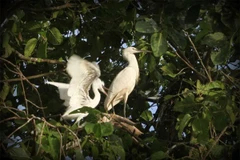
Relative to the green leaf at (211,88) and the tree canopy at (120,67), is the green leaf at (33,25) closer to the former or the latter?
the tree canopy at (120,67)

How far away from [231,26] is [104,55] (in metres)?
0.97

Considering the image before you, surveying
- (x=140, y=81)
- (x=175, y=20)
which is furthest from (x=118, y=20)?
(x=175, y=20)

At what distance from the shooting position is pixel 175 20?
1.46 meters

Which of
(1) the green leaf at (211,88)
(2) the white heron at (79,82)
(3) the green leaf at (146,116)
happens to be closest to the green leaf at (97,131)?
(2) the white heron at (79,82)

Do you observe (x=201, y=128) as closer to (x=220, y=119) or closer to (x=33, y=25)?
(x=220, y=119)

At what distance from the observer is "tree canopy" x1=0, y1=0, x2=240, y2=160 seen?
1399mm

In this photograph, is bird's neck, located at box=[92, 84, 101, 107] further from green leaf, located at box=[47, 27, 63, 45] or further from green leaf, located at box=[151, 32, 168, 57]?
green leaf, located at box=[151, 32, 168, 57]

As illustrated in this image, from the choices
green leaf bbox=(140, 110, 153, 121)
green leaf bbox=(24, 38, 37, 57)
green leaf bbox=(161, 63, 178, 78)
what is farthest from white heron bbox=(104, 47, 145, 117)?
green leaf bbox=(24, 38, 37, 57)

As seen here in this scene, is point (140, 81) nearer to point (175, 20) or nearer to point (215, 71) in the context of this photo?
point (215, 71)

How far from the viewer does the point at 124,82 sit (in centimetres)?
187

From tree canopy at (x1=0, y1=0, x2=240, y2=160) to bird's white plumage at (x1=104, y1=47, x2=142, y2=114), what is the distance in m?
0.04

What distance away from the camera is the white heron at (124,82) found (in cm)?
188

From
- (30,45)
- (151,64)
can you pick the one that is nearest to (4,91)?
(30,45)

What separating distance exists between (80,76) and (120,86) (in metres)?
0.26
